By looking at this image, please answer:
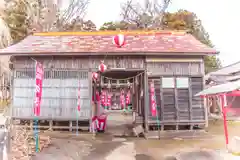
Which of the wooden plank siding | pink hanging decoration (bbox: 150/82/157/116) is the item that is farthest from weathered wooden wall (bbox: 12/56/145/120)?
pink hanging decoration (bbox: 150/82/157/116)

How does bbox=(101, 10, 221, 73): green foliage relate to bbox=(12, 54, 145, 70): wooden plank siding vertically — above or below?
above

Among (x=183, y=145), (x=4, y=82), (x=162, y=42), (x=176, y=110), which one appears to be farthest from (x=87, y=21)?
(x=183, y=145)

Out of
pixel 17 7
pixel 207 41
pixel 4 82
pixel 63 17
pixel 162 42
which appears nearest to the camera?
pixel 162 42

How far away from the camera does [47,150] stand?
8.51 meters

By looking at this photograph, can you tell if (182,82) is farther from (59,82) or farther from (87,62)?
(59,82)

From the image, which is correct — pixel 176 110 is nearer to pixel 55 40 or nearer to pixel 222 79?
pixel 55 40

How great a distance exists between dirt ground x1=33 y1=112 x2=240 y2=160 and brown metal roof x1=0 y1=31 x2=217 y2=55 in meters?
4.39

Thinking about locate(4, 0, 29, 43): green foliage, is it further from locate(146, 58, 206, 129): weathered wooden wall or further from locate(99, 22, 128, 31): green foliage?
locate(146, 58, 206, 129): weathered wooden wall

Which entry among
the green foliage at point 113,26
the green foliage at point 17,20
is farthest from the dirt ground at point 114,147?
the green foliage at point 113,26

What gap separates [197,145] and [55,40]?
969 centimetres

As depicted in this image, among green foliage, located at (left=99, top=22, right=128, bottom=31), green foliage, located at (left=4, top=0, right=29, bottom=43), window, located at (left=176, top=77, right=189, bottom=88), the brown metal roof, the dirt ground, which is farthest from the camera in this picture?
green foliage, located at (left=99, top=22, right=128, bottom=31)

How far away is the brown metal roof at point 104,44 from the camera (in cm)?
1186

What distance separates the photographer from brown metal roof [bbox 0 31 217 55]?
11859 millimetres

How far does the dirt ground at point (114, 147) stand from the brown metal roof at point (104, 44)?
439cm
